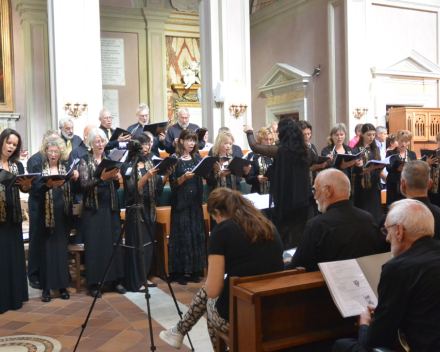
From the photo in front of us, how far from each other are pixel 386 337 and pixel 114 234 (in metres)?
3.32

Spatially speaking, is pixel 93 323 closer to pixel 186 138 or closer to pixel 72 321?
pixel 72 321

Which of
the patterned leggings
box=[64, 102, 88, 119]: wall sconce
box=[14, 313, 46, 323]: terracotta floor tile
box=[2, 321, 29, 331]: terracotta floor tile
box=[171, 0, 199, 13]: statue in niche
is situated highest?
box=[171, 0, 199, 13]: statue in niche

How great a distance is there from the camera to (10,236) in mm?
4320

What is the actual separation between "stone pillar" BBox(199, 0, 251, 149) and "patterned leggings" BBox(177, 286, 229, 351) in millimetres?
6495

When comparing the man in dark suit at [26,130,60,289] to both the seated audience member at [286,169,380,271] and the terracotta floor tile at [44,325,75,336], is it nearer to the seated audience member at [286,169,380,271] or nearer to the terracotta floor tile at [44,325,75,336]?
the terracotta floor tile at [44,325,75,336]

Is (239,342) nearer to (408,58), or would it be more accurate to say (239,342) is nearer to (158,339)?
(158,339)

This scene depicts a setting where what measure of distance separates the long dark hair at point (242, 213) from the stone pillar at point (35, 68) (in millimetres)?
10393

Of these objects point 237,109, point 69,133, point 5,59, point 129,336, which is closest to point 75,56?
point 69,133

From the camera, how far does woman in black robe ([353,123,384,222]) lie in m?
6.01

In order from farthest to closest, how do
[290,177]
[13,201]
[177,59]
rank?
1. [177,59]
2. [13,201]
3. [290,177]

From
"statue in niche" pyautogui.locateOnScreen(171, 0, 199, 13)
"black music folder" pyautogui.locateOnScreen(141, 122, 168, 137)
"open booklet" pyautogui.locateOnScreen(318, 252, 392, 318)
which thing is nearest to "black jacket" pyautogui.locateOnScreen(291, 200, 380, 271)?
"open booklet" pyautogui.locateOnScreen(318, 252, 392, 318)

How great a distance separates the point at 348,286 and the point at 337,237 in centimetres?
30

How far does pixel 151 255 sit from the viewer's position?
505 centimetres

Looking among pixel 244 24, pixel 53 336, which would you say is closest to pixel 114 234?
pixel 53 336
